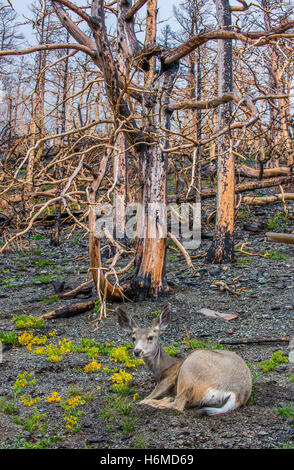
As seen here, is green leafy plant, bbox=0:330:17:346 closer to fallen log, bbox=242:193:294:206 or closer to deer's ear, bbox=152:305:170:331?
deer's ear, bbox=152:305:170:331

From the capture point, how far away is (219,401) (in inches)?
190

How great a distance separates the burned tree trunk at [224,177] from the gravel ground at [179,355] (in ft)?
1.89

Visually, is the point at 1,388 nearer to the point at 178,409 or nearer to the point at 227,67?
the point at 178,409

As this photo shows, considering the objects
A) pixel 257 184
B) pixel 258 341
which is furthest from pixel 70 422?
pixel 257 184

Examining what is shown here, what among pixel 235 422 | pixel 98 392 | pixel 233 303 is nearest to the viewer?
pixel 235 422

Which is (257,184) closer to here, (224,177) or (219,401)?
(224,177)

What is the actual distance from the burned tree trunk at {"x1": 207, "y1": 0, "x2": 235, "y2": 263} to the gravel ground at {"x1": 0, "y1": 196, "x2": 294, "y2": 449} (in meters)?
0.58

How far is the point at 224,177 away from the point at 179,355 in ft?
22.7

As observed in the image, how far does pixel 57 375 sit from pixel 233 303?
176 inches

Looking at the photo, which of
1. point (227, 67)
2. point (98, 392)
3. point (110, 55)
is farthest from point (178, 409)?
point (227, 67)

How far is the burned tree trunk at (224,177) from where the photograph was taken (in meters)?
12.6

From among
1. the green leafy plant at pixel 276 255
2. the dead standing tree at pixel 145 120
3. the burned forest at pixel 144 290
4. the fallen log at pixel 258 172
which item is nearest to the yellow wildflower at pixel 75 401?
the burned forest at pixel 144 290

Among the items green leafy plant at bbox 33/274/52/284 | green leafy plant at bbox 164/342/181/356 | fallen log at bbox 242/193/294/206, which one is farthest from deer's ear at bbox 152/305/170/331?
fallen log at bbox 242/193/294/206
